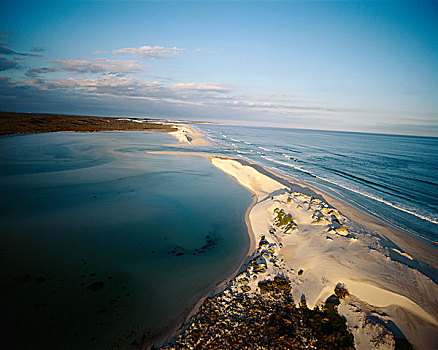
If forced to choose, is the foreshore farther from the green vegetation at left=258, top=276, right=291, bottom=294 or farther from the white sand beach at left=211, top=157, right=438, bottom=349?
the green vegetation at left=258, top=276, right=291, bottom=294

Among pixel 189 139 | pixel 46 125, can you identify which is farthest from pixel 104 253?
pixel 46 125

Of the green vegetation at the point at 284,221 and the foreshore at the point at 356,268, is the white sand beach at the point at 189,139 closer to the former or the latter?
the green vegetation at the point at 284,221

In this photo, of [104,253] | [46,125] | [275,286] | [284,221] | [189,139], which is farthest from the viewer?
[46,125]

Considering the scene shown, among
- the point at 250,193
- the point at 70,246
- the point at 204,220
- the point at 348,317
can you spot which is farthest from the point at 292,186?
the point at 70,246

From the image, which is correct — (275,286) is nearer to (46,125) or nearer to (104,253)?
(104,253)

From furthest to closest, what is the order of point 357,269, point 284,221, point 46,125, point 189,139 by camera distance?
1. point 46,125
2. point 189,139
3. point 284,221
4. point 357,269

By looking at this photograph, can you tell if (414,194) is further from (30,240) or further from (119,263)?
(30,240)

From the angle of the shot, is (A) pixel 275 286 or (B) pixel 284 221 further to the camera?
(B) pixel 284 221
